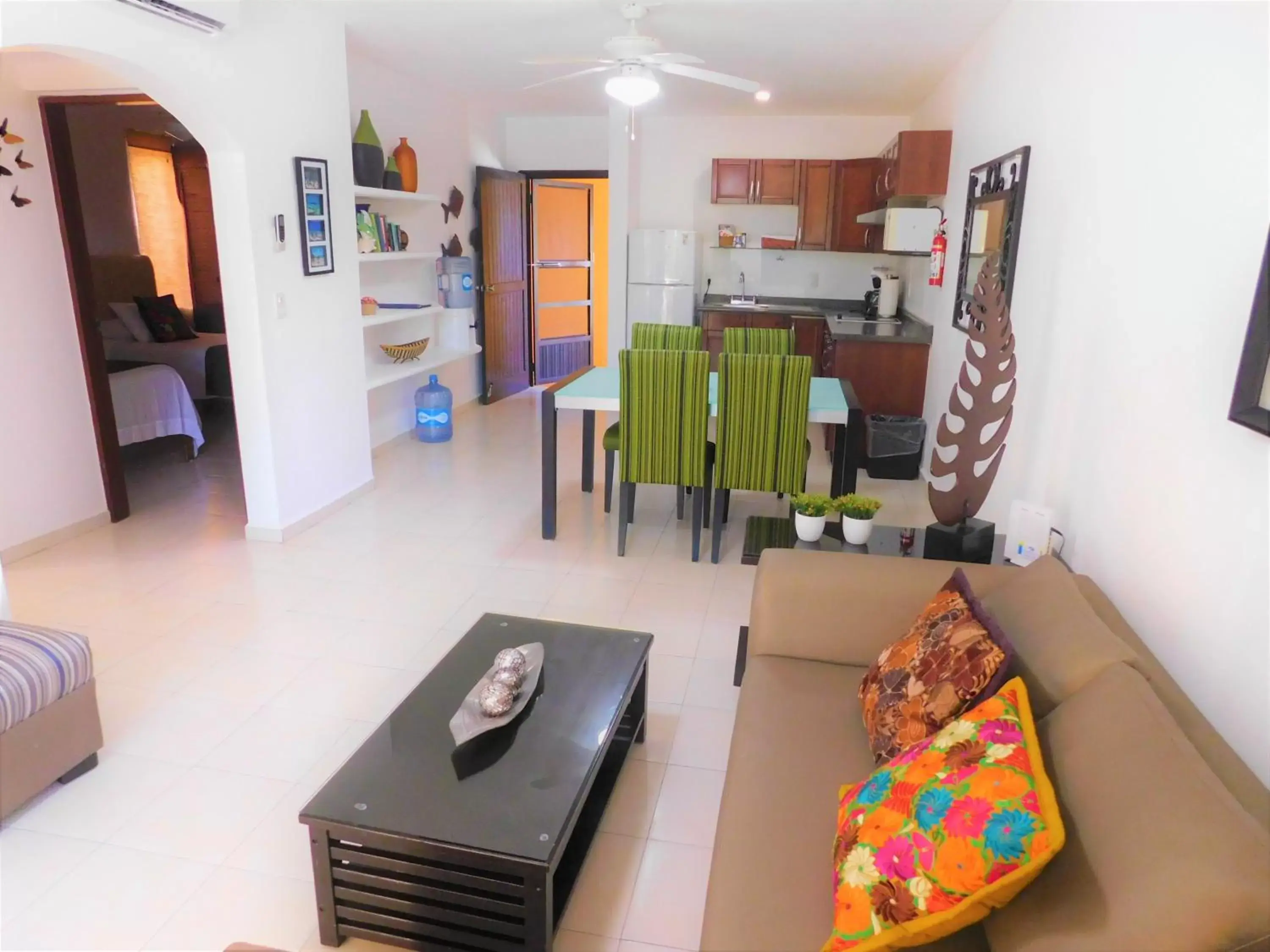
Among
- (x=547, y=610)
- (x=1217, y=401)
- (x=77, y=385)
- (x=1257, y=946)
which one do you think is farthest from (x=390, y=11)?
(x=1257, y=946)

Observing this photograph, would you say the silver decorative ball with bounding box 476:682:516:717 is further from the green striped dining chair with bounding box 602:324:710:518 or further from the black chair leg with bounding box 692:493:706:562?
the green striped dining chair with bounding box 602:324:710:518

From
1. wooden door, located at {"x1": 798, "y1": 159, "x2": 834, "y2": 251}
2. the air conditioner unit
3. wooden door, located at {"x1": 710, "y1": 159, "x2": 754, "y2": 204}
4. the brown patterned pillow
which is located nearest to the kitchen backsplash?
wooden door, located at {"x1": 798, "y1": 159, "x2": 834, "y2": 251}

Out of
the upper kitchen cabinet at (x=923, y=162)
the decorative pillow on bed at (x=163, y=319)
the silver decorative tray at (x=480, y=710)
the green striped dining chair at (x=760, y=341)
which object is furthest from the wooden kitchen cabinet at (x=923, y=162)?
the decorative pillow on bed at (x=163, y=319)

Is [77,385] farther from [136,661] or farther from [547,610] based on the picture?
[547,610]

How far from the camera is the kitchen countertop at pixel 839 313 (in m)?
5.20

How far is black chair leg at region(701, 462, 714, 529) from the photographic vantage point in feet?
12.4

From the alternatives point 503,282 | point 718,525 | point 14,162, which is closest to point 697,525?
point 718,525

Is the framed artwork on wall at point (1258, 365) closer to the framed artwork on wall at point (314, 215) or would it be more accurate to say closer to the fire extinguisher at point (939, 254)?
the fire extinguisher at point (939, 254)

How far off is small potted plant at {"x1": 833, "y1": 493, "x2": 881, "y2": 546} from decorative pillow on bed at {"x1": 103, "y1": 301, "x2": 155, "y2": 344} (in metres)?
5.31

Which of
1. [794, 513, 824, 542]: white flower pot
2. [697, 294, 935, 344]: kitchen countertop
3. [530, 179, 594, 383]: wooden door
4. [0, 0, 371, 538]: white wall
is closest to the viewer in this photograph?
[794, 513, 824, 542]: white flower pot

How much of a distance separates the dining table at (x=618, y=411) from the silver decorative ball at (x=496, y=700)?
6.14 feet

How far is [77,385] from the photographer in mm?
3896

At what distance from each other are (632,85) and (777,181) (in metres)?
3.30

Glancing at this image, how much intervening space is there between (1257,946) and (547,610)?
2558 millimetres
